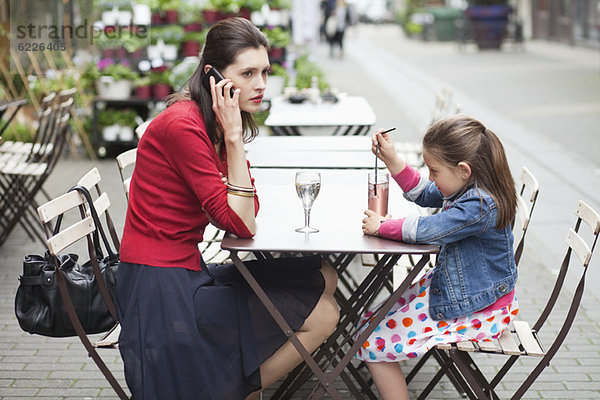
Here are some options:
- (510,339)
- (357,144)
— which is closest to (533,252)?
(357,144)

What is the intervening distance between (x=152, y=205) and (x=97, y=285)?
422 millimetres

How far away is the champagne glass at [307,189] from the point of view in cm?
293

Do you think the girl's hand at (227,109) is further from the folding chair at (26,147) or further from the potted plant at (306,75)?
the potted plant at (306,75)

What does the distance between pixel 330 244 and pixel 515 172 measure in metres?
5.92

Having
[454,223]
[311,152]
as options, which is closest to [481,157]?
[454,223]

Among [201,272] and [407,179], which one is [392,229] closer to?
[407,179]

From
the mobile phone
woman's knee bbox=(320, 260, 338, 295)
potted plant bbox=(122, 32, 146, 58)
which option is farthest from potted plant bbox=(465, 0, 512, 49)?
the mobile phone

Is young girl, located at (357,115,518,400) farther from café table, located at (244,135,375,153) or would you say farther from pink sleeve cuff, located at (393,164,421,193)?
café table, located at (244,135,375,153)

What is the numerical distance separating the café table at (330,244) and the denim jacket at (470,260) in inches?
6.0

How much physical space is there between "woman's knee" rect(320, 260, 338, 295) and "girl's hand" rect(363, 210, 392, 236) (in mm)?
324

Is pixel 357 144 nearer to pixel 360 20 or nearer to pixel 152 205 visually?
pixel 152 205

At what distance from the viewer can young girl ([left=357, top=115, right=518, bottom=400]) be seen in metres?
2.86

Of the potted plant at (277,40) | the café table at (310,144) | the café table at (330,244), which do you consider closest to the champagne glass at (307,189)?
the café table at (330,244)

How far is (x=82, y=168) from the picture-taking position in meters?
8.77
